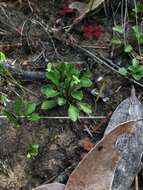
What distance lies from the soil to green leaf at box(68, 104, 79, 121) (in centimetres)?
7

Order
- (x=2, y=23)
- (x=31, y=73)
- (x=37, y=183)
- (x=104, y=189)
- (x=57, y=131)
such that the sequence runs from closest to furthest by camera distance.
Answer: (x=104, y=189), (x=37, y=183), (x=57, y=131), (x=31, y=73), (x=2, y=23)

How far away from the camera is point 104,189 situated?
6.85 ft

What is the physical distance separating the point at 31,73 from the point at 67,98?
28 cm

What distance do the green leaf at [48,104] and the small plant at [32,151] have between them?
24cm

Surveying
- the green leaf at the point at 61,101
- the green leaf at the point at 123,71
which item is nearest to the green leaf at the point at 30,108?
the green leaf at the point at 61,101

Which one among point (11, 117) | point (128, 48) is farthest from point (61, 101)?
point (128, 48)

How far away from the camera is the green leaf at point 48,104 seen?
244 centimetres

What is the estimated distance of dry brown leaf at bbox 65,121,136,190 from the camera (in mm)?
2088

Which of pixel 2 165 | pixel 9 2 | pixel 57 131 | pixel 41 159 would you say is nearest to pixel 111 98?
pixel 57 131

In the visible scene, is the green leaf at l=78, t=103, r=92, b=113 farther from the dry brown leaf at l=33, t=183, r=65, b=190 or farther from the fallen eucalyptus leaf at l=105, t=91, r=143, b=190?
the dry brown leaf at l=33, t=183, r=65, b=190

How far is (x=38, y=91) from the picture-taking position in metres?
2.56

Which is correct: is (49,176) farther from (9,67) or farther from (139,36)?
(139,36)

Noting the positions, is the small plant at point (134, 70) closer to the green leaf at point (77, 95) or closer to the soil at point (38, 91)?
the soil at point (38, 91)

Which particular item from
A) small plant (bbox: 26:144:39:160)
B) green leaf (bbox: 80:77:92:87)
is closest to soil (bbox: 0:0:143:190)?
small plant (bbox: 26:144:39:160)
